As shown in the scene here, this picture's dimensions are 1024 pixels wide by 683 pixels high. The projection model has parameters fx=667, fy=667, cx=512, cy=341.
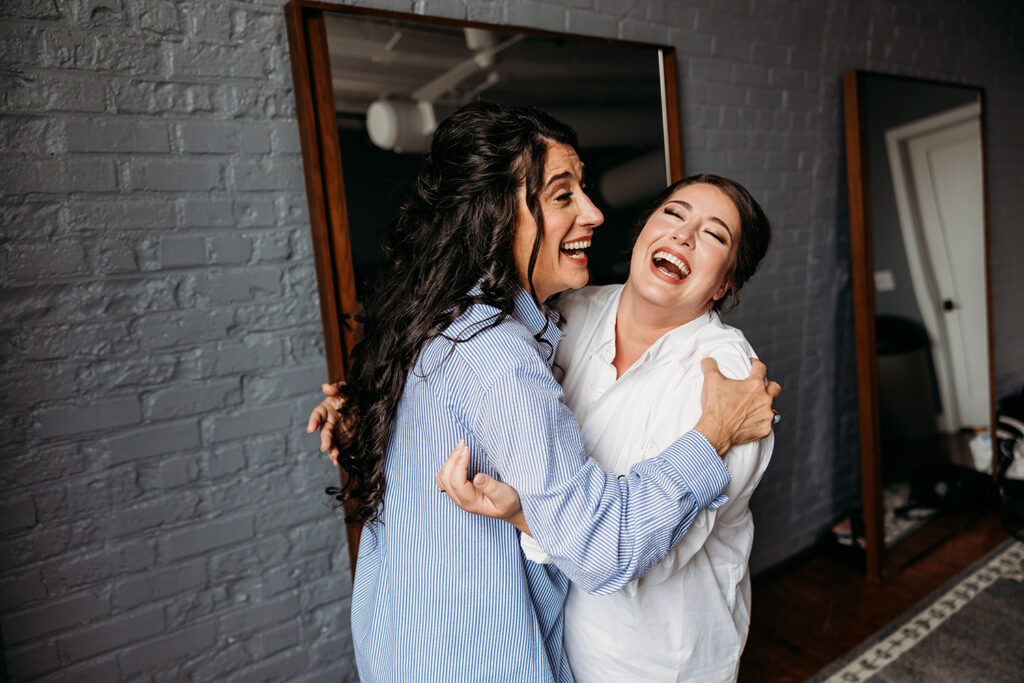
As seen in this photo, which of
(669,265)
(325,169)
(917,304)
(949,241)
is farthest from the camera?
(949,241)

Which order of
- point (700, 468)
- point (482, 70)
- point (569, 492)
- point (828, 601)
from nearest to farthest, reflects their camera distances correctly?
point (569, 492) → point (700, 468) → point (482, 70) → point (828, 601)

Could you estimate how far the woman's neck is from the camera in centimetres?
148

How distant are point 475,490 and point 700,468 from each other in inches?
14.7

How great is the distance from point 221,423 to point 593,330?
0.92 metres

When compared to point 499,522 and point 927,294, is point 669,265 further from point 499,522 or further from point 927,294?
point 927,294

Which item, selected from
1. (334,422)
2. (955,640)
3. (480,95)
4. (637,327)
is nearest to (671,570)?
(637,327)

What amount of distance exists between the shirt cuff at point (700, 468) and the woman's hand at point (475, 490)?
0.91 feet

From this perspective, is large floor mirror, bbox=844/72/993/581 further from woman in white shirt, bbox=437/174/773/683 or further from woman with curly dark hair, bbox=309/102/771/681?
woman with curly dark hair, bbox=309/102/771/681

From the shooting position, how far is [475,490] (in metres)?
1.00

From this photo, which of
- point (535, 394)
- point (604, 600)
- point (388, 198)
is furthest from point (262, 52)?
point (604, 600)

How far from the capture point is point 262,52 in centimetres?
157

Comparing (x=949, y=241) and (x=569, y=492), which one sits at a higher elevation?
(x=949, y=241)

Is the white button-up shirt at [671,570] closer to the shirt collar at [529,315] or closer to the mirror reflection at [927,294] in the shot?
the shirt collar at [529,315]

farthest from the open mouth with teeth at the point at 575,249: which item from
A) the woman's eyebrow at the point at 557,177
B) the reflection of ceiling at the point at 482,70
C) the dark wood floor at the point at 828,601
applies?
the dark wood floor at the point at 828,601
